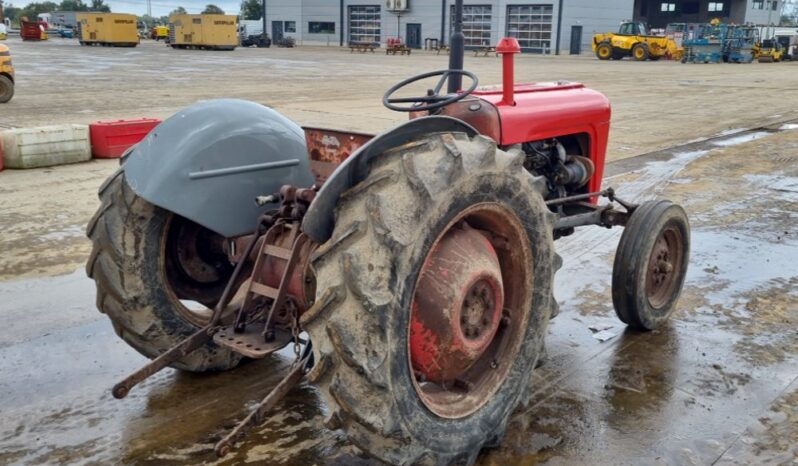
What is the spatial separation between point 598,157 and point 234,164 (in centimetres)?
261

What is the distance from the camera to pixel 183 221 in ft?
11.6

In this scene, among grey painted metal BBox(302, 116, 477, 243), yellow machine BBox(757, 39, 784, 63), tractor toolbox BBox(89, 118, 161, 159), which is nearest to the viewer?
grey painted metal BBox(302, 116, 477, 243)

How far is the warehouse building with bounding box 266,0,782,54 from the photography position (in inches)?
2119

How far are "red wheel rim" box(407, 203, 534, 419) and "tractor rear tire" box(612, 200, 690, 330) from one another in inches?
56.0

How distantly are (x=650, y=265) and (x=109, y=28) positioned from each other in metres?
47.3

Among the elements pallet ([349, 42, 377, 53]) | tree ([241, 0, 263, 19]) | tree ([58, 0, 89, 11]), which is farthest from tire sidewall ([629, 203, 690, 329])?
tree ([58, 0, 89, 11])

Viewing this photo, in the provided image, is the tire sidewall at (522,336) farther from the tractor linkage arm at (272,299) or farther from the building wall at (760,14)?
the building wall at (760,14)

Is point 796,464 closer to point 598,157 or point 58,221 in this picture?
A: point 598,157

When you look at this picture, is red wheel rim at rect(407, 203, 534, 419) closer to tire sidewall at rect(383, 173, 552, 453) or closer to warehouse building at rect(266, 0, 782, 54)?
tire sidewall at rect(383, 173, 552, 453)

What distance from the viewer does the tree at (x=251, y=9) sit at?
303ft

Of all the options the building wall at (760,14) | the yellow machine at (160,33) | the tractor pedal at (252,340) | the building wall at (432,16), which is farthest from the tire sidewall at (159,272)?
the building wall at (760,14)

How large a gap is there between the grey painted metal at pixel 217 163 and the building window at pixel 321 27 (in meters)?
62.7

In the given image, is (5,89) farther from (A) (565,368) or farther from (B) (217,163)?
(A) (565,368)

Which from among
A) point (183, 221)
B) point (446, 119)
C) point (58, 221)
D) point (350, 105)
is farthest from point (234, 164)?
point (350, 105)
